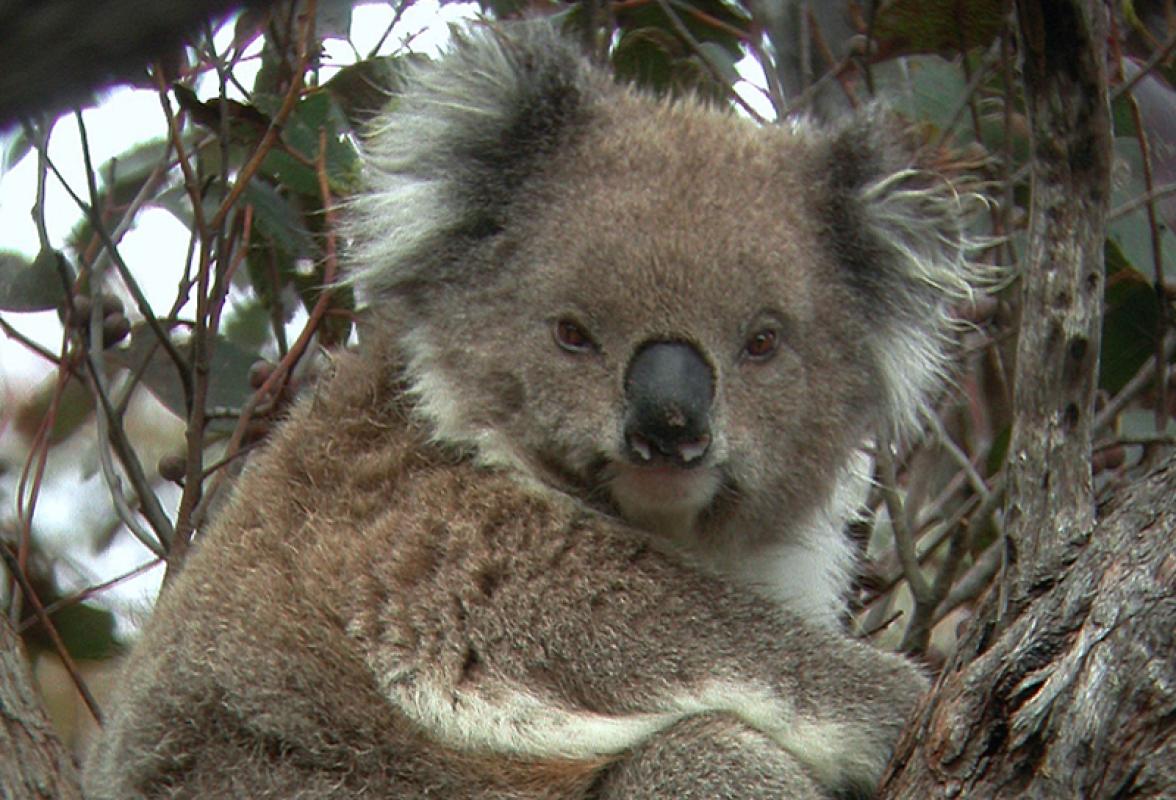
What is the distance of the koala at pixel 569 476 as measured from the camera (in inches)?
97.3

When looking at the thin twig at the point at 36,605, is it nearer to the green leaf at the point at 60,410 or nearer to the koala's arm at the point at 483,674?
the koala's arm at the point at 483,674

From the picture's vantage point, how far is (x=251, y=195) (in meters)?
3.51

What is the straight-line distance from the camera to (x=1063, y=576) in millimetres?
1808

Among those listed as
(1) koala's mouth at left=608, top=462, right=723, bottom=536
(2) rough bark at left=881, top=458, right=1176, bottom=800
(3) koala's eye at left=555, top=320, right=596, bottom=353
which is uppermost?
(3) koala's eye at left=555, top=320, right=596, bottom=353

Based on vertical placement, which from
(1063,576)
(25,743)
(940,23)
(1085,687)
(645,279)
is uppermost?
(940,23)

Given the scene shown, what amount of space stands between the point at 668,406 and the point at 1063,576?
34.7 inches

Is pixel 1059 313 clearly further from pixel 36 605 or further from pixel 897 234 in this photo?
pixel 36 605

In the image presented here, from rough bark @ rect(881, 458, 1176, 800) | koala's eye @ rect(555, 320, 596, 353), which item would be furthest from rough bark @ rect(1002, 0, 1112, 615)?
koala's eye @ rect(555, 320, 596, 353)

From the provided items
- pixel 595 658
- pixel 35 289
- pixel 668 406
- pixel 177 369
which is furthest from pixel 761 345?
pixel 35 289

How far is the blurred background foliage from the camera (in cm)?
327

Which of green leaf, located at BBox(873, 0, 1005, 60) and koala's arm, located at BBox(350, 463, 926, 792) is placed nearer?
koala's arm, located at BBox(350, 463, 926, 792)

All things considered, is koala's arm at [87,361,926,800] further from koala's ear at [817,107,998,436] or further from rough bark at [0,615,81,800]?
koala's ear at [817,107,998,436]

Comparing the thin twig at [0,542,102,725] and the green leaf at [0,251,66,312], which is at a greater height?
the green leaf at [0,251,66,312]

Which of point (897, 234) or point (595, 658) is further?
point (897, 234)
